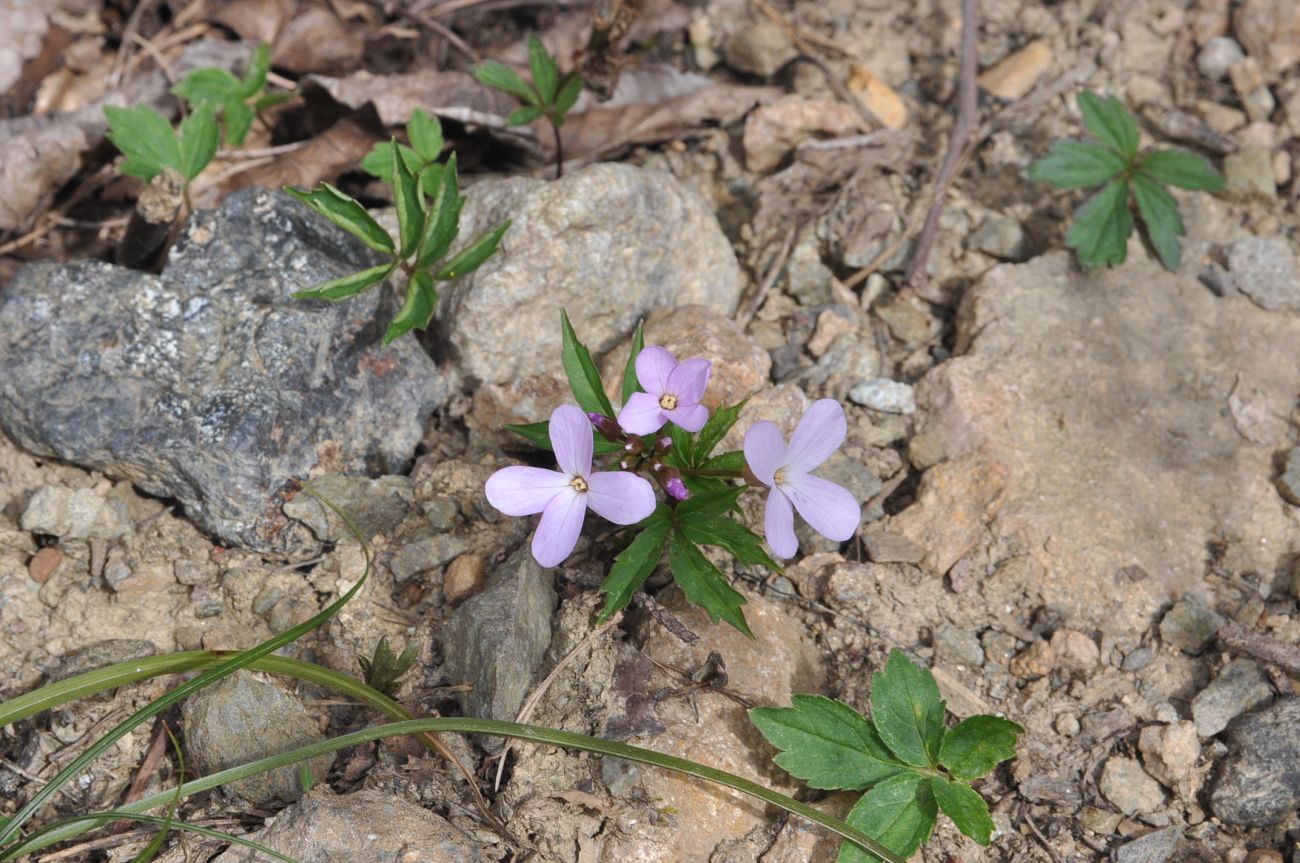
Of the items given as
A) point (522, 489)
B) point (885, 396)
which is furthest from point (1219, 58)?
point (522, 489)

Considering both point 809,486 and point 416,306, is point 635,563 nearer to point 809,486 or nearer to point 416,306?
point 809,486

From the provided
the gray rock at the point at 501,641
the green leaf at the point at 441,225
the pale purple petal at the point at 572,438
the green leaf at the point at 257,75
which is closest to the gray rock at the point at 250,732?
the gray rock at the point at 501,641

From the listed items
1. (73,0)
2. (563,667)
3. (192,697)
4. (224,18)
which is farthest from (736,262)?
(73,0)

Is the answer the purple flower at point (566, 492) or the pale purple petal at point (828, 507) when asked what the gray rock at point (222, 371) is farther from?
the pale purple petal at point (828, 507)

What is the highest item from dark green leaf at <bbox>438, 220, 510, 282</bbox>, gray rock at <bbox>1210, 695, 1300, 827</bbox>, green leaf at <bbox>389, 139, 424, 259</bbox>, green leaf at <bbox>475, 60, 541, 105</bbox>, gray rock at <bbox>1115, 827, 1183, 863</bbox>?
green leaf at <bbox>475, 60, 541, 105</bbox>

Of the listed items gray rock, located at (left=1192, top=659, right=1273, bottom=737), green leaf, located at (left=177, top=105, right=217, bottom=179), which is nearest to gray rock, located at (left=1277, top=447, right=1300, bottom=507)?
gray rock, located at (left=1192, top=659, right=1273, bottom=737)

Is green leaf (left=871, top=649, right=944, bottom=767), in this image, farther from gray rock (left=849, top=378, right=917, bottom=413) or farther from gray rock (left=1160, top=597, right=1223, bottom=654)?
gray rock (left=849, top=378, right=917, bottom=413)

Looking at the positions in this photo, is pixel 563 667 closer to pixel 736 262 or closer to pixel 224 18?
pixel 736 262

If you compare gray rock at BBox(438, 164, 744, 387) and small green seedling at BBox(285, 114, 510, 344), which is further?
gray rock at BBox(438, 164, 744, 387)
